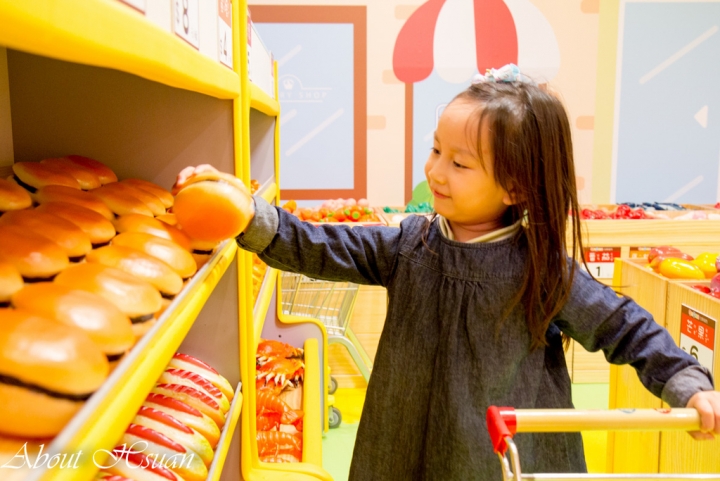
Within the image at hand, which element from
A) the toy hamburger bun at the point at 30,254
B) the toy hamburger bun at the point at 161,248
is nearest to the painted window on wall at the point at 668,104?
the toy hamburger bun at the point at 161,248

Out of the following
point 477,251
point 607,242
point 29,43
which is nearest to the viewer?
point 29,43

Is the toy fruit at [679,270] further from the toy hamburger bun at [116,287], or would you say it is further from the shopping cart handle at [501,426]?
the toy hamburger bun at [116,287]

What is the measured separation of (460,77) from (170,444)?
4319 mm

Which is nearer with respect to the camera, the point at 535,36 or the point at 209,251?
the point at 209,251

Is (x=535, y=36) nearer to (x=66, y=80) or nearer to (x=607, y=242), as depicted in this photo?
(x=607, y=242)

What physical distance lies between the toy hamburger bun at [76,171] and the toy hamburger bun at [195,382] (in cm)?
36

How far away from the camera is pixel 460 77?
4.73 meters

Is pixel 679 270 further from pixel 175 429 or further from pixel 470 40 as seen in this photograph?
pixel 470 40

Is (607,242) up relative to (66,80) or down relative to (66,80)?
down

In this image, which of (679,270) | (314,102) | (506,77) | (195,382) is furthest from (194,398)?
(314,102)

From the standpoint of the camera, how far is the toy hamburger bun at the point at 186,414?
0.97 metres

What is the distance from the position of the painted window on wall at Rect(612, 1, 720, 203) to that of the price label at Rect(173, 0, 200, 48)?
4664 mm

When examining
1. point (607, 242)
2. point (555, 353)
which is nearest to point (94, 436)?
point (555, 353)

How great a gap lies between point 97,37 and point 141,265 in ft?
1.21
